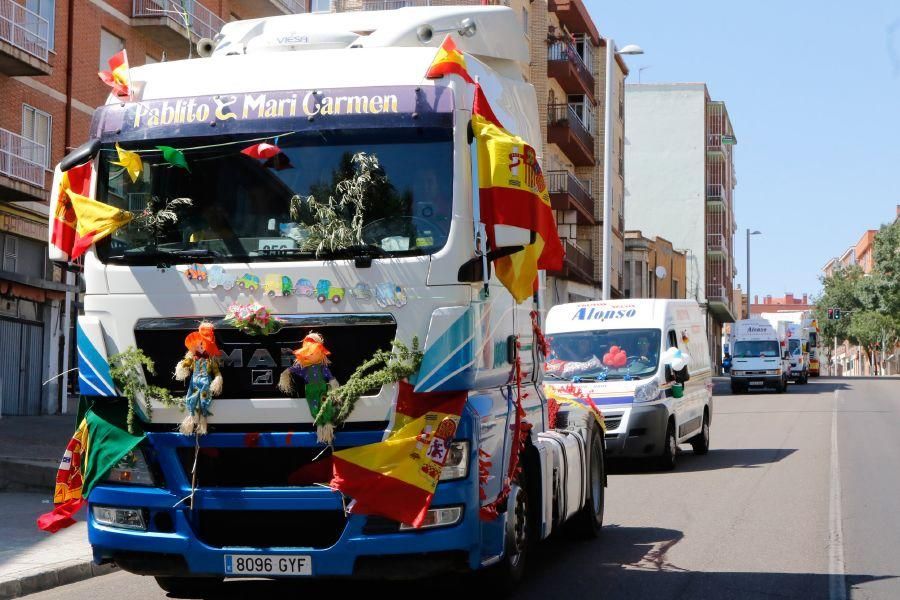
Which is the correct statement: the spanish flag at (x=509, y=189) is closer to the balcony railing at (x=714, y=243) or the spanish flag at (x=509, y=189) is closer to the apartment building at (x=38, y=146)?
the apartment building at (x=38, y=146)

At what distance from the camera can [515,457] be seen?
25.1ft

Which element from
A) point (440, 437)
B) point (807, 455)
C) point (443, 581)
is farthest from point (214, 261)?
point (807, 455)

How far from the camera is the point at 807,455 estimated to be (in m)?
19.8

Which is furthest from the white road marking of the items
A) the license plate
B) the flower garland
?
the flower garland

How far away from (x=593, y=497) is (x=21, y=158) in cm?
1859

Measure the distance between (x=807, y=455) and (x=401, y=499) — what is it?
47.9 feet

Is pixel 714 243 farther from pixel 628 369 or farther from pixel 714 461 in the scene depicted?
pixel 628 369

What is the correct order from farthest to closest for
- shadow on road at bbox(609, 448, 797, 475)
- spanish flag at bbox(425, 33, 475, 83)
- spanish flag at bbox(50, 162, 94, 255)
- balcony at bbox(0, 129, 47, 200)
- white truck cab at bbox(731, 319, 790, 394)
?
white truck cab at bbox(731, 319, 790, 394)
balcony at bbox(0, 129, 47, 200)
shadow on road at bbox(609, 448, 797, 475)
spanish flag at bbox(50, 162, 94, 255)
spanish flag at bbox(425, 33, 475, 83)

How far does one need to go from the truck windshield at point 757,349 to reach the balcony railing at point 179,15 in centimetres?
2441

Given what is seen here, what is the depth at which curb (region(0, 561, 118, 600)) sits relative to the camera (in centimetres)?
831

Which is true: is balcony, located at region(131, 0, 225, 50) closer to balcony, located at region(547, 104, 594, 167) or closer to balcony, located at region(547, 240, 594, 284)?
balcony, located at region(547, 240, 594, 284)

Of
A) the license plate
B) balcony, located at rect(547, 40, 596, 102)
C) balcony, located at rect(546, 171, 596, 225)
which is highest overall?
balcony, located at rect(547, 40, 596, 102)

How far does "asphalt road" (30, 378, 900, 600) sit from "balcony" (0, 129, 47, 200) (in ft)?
46.1

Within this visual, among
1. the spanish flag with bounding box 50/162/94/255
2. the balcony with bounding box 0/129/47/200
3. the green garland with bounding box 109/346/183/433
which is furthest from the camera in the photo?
the balcony with bounding box 0/129/47/200
